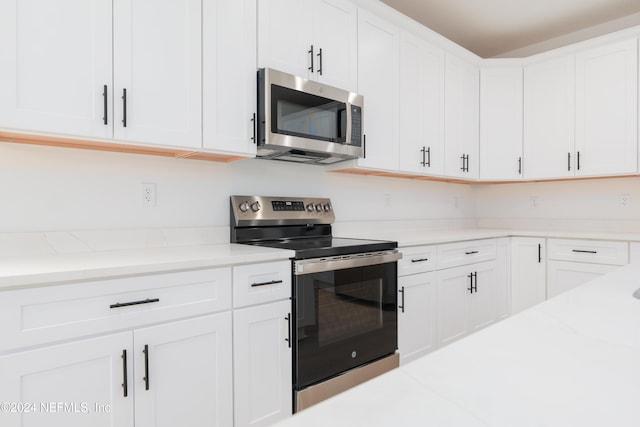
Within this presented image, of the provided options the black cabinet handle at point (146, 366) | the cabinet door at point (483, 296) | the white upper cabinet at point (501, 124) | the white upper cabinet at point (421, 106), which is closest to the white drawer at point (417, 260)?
the cabinet door at point (483, 296)

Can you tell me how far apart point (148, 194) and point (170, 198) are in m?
0.11

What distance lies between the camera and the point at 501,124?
3.51 metres

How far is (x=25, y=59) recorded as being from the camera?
1.35 metres

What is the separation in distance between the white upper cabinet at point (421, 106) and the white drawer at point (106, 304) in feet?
5.85

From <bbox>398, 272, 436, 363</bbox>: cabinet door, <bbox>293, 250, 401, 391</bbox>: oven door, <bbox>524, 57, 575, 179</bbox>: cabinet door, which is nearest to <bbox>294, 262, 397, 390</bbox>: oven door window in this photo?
<bbox>293, 250, 401, 391</bbox>: oven door

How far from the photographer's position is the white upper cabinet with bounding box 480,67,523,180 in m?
3.50

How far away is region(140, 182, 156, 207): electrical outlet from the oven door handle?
0.81 metres

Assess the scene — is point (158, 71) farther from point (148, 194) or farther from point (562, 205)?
point (562, 205)

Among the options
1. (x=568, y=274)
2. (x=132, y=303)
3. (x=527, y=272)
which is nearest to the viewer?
(x=132, y=303)

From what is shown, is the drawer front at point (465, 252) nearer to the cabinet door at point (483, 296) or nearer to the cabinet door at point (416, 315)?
the cabinet door at point (483, 296)

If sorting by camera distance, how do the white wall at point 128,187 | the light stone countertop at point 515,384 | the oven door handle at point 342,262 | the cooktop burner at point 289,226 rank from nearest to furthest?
the light stone countertop at point 515,384 < the white wall at point 128,187 < the oven door handle at point 342,262 < the cooktop burner at point 289,226

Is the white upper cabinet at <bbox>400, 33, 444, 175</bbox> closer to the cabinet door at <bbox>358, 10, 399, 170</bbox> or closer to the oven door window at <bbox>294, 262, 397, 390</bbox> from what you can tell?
the cabinet door at <bbox>358, 10, 399, 170</bbox>

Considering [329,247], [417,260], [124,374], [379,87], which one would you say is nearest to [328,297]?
[329,247]

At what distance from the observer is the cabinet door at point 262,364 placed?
1.60 metres
